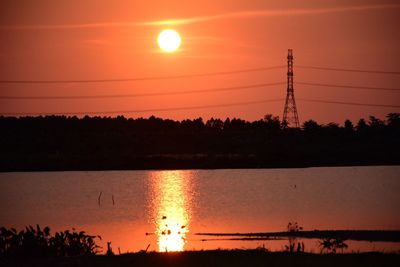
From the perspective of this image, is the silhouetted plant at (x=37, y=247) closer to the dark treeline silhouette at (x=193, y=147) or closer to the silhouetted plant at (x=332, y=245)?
the silhouetted plant at (x=332, y=245)

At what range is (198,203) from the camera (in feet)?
221

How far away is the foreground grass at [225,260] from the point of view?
23906 mm

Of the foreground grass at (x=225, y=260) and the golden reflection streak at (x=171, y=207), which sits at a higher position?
the golden reflection streak at (x=171, y=207)

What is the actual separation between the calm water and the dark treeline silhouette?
10884 mm

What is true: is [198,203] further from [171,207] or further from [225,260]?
[225,260]

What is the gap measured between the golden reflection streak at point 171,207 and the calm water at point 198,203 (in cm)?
6

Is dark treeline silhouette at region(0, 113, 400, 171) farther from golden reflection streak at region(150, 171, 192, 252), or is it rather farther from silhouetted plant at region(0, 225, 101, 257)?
silhouetted plant at region(0, 225, 101, 257)

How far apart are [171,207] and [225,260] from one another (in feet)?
136

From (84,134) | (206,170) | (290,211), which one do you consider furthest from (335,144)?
(290,211)

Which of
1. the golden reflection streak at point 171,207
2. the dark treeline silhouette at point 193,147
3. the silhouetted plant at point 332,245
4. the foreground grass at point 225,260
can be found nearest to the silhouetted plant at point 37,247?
the foreground grass at point 225,260

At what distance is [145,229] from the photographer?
4675cm

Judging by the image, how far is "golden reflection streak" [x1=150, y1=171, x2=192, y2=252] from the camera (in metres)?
41.1

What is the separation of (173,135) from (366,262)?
120 m

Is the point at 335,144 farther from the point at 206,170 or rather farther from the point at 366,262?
the point at 366,262
